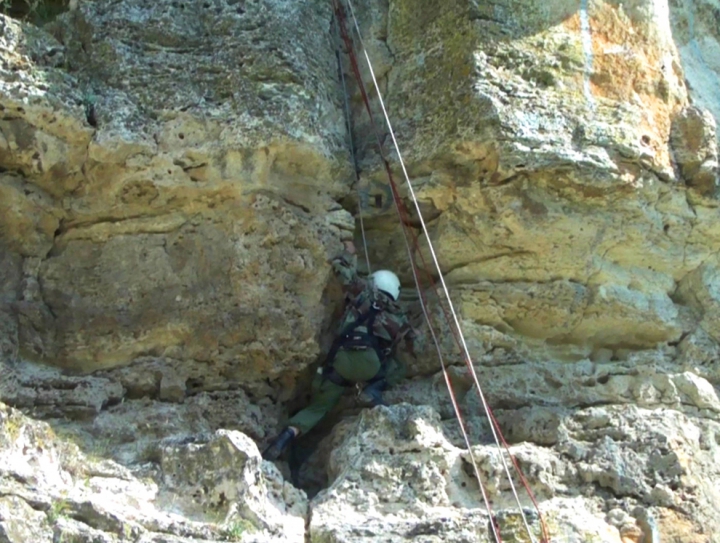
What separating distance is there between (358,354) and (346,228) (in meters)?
1.06

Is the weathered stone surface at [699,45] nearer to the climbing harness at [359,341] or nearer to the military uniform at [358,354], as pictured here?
the military uniform at [358,354]

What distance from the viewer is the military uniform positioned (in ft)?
29.5

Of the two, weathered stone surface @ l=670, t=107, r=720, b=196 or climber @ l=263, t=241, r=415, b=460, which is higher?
weathered stone surface @ l=670, t=107, r=720, b=196

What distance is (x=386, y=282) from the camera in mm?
9336

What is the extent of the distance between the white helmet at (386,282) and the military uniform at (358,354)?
50mm

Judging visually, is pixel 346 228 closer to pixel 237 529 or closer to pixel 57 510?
pixel 237 529

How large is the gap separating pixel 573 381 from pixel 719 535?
1.68 metres

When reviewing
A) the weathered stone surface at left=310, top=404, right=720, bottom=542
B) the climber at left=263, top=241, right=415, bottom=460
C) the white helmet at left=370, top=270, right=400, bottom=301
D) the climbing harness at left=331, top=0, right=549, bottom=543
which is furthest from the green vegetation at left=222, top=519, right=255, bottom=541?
the white helmet at left=370, top=270, right=400, bottom=301

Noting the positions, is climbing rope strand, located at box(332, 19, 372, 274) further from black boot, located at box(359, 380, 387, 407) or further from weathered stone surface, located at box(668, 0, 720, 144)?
weathered stone surface, located at box(668, 0, 720, 144)

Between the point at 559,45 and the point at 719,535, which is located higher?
the point at 559,45

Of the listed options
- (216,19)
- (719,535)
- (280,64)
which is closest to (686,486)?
(719,535)

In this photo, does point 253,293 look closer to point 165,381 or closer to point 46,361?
point 165,381

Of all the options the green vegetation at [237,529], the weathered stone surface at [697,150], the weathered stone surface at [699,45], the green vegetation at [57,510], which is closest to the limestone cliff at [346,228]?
the weathered stone surface at [697,150]

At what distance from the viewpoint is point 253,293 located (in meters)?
9.04
